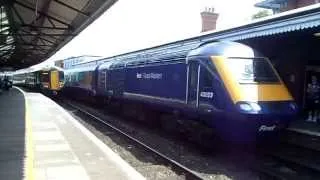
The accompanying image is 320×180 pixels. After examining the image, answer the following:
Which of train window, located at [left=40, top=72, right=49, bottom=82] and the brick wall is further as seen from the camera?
train window, located at [left=40, top=72, right=49, bottom=82]

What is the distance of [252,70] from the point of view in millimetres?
12430

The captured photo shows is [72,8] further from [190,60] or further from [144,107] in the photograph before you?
[190,60]

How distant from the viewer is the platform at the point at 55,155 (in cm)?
922

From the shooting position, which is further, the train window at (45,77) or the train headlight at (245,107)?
the train window at (45,77)

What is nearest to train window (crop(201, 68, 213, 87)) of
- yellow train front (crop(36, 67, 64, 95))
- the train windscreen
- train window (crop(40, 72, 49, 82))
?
the train windscreen

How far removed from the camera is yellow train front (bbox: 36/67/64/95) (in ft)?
147

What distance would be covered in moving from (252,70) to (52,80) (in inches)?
1351

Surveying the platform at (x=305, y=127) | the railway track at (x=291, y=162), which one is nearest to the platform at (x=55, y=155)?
the railway track at (x=291, y=162)

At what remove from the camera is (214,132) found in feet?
41.1

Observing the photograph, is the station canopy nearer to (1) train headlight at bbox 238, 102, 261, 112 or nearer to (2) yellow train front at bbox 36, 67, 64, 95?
(1) train headlight at bbox 238, 102, 261, 112

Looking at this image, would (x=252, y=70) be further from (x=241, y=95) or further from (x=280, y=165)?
(x=280, y=165)

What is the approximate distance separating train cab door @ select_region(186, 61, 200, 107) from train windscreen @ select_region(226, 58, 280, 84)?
1.14 meters

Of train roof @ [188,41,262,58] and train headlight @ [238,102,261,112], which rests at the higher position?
Result: train roof @ [188,41,262,58]

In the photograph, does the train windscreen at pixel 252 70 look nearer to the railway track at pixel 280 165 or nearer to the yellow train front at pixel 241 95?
the yellow train front at pixel 241 95
